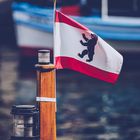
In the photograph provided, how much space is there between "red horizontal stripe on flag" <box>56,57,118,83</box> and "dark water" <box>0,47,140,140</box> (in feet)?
7.41

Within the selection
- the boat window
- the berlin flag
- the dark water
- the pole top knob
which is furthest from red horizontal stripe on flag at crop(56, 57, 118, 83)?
the boat window

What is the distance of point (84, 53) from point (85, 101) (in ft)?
17.3

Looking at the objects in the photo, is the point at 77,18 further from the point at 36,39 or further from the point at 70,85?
the point at 70,85

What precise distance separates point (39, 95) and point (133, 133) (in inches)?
111

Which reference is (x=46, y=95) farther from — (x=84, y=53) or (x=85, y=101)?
(x=85, y=101)

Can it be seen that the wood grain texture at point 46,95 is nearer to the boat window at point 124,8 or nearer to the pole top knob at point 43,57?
the pole top knob at point 43,57

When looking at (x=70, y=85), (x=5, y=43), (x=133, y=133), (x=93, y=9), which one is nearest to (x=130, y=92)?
(x=70, y=85)

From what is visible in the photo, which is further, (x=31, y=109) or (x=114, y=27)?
(x=114, y=27)

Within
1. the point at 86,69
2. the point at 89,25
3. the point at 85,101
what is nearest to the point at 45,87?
the point at 86,69

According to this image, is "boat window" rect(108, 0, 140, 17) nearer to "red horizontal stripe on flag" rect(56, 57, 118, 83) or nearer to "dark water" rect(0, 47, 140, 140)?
"dark water" rect(0, 47, 140, 140)

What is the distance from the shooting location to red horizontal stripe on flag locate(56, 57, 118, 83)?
621cm

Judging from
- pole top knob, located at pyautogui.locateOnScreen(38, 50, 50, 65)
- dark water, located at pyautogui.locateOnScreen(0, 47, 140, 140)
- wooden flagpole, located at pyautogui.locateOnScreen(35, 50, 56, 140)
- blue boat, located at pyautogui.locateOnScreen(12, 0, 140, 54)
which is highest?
blue boat, located at pyautogui.locateOnScreen(12, 0, 140, 54)

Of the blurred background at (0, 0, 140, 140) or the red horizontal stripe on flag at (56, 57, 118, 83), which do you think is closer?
the red horizontal stripe on flag at (56, 57, 118, 83)

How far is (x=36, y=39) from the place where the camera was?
16.7 meters
